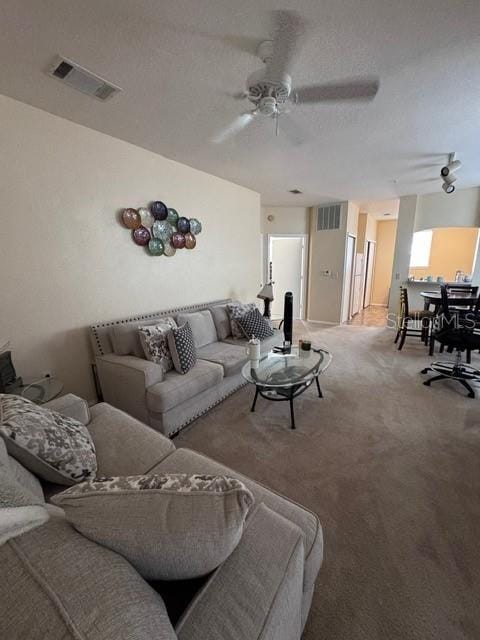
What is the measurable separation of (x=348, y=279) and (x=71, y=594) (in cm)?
633

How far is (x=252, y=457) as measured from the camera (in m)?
2.00

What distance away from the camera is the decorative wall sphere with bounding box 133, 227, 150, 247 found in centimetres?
288

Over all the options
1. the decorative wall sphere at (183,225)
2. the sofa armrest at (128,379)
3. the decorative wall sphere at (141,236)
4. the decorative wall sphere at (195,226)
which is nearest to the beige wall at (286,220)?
the decorative wall sphere at (195,226)

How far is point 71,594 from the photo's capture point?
0.50 meters

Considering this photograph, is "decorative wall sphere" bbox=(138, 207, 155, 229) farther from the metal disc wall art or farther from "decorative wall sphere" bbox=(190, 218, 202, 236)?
"decorative wall sphere" bbox=(190, 218, 202, 236)

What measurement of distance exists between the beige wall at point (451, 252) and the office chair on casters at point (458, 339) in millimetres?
3817

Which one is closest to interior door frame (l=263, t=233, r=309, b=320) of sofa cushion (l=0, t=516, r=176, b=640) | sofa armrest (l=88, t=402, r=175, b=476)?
sofa armrest (l=88, t=402, r=175, b=476)

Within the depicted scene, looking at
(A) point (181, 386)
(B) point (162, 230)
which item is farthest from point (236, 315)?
(A) point (181, 386)

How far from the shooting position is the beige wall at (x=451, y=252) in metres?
6.20

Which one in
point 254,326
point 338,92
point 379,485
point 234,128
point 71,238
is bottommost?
point 379,485

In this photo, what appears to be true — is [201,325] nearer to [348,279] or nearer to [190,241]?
[190,241]

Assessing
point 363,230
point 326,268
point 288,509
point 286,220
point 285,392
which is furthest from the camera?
point 363,230

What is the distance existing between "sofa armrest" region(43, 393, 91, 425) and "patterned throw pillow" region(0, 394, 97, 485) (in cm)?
31

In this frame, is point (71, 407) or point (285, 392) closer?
point (71, 407)
